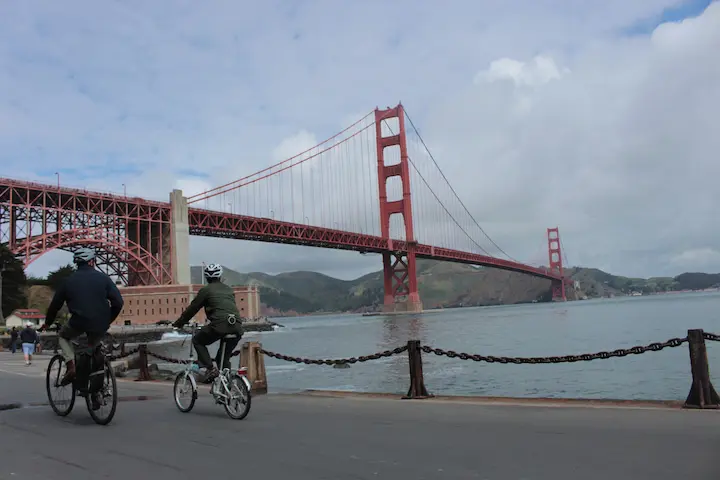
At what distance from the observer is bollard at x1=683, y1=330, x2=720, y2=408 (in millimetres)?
6094

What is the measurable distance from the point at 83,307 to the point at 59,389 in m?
1.16

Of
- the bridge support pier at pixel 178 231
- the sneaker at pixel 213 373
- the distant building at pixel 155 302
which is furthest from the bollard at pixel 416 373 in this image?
the distant building at pixel 155 302

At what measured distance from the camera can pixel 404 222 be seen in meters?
77.7

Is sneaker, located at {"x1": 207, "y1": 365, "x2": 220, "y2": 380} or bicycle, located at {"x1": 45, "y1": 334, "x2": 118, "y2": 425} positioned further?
sneaker, located at {"x1": 207, "y1": 365, "x2": 220, "y2": 380}

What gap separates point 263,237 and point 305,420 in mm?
61541

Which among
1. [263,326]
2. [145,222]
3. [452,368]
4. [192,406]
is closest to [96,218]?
[145,222]

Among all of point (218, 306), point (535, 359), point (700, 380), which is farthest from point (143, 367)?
point (700, 380)

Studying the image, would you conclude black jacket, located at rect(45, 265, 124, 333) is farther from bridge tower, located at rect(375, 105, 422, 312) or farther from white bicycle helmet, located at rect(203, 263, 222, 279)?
bridge tower, located at rect(375, 105, 422, 312)

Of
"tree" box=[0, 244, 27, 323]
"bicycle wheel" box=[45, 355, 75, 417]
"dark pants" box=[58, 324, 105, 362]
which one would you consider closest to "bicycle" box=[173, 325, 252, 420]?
"dark pants" box=[58, 324, 105, 362]

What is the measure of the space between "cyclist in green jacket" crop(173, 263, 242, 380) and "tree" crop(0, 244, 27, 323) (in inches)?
2320

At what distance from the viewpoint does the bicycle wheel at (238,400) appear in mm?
5930

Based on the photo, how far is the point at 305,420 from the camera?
238 inches

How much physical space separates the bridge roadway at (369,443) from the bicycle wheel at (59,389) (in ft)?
0.48

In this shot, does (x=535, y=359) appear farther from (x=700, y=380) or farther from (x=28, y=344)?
(x=28, y=344)
